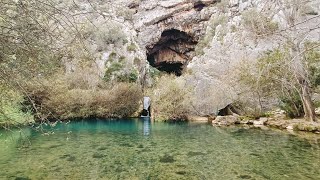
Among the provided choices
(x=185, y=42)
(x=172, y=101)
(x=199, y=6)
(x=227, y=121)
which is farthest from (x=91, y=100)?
(x=199, y=6)

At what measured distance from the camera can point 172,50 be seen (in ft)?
172

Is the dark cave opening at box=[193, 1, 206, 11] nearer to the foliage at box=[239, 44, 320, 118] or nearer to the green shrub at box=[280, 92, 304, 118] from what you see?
the foliage at box=[239, 44, 320, 118]

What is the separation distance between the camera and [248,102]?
30.1 m

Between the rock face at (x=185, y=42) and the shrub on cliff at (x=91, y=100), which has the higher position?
the rock face at (x=185, y=42)

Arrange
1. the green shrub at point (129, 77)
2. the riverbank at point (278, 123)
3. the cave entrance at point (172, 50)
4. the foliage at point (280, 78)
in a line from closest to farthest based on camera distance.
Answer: the riverbank at point (278, 123)
the foliage at point (280, 78)
the green shrub at point (129, 77)
the cave entrance at point (172, 50)

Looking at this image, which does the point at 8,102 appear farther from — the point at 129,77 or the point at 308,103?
the point at 129,77

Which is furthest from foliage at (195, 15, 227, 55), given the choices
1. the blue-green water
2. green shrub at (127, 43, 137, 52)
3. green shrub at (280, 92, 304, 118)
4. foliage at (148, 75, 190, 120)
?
the blue-green water

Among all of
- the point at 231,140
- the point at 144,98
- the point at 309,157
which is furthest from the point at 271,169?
the point at 144,98

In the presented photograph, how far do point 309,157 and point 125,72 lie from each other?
31.4 metres

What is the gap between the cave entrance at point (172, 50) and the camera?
50.5 metres

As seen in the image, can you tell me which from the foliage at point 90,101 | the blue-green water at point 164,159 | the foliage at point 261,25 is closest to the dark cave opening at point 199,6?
the foliage at point 90,101

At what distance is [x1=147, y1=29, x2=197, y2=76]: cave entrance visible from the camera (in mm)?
50500

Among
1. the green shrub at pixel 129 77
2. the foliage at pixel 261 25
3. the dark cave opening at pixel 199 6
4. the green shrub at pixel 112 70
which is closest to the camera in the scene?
the foliage at pixel 261 25

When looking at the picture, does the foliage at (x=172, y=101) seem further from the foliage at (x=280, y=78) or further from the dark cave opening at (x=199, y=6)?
the dark cave opening at (x=199, y=6)
